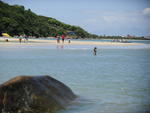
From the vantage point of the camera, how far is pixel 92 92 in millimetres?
9617

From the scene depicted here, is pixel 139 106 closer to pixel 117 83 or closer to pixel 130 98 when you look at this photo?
pixel 130 98

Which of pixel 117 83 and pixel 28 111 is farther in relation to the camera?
pixel 117 83

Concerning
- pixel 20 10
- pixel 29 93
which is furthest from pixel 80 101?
pixel 20 10

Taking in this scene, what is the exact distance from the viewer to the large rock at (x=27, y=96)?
246 inches

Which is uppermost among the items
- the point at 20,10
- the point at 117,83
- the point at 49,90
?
the point at 20,10

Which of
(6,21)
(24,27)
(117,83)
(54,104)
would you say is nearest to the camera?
(54,104)

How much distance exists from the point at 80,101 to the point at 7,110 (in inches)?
98.4

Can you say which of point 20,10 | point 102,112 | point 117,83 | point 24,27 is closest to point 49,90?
point 102,112

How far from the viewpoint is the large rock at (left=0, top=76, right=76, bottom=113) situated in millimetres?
6242

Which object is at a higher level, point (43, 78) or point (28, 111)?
point (43, 78)

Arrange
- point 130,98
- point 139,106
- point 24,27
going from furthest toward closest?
point 24,27
point 130,98
point 139,106

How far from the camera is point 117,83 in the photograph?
454 inches

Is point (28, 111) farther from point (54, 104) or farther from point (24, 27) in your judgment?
point (24, 27)

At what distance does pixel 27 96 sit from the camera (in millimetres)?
6371
